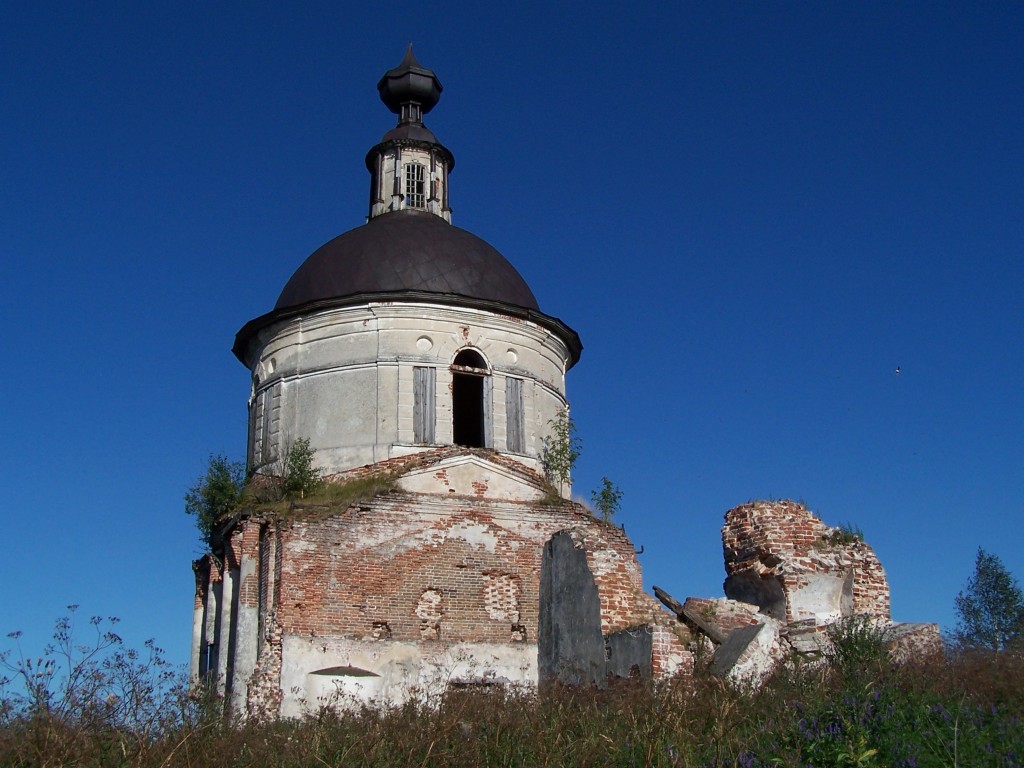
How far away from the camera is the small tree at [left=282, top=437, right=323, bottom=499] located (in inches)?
565

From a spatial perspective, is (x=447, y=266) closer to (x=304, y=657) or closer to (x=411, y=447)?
(x=411, y=447)

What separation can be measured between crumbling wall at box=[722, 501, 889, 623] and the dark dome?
18.6 feet

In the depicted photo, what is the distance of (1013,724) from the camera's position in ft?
20.5

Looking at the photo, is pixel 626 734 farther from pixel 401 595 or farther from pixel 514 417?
pixel 514 417

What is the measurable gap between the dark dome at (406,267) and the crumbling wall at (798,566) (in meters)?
5.67

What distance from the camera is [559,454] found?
15719 millimetres

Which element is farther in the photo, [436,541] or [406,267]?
[406,267]

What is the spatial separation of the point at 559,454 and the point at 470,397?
3.23 meters

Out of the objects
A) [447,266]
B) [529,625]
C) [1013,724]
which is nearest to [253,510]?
[529,625]

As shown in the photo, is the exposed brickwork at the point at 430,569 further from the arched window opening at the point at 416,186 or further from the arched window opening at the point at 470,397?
the arched window opening at the point at 416,186

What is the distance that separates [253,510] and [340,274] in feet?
13.9

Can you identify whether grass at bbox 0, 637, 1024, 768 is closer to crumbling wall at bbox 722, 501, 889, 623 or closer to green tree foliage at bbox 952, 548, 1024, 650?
crumbling wall at bbox 722, 501, 889, 623

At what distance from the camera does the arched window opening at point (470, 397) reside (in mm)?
15758

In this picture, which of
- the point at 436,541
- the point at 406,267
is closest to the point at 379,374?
the point at 406,267
